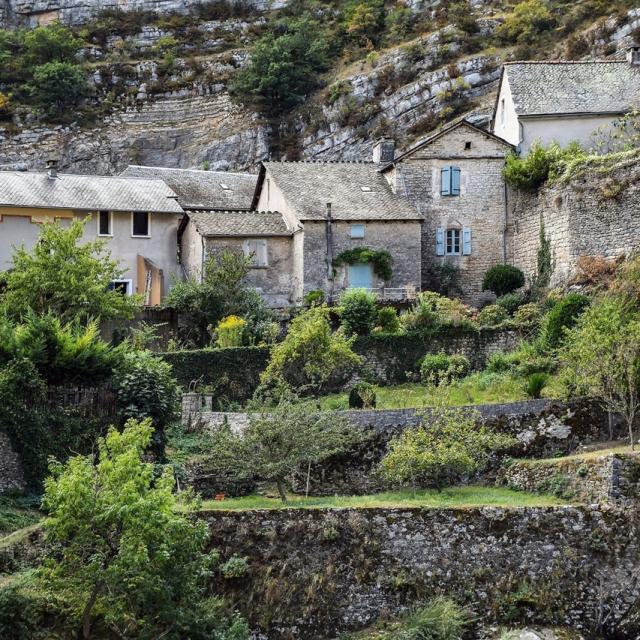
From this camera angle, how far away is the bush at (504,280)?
42.3m

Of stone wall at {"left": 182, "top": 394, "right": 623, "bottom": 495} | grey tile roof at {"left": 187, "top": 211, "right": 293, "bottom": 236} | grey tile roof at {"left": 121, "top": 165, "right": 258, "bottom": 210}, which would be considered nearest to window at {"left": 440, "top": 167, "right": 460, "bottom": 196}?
grey tile roof at {"left": 187, "top": 211, "right": 293, "bottom": 236}

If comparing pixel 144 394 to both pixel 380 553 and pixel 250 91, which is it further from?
pixel 250 91

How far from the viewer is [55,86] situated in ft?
235

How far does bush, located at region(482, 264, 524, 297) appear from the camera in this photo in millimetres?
42312

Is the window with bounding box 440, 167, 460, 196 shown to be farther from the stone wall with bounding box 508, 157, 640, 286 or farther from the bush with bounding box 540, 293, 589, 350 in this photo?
the bush with bounding box 540, 293, 589, 350

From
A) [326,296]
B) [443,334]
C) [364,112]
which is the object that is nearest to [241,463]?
[443,334]

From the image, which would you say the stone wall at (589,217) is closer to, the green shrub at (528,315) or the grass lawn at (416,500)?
the green shrub at (528,315)

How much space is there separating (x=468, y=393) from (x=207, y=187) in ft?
75.2

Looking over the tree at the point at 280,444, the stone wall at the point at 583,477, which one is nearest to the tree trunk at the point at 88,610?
the tree at the point at 280,444

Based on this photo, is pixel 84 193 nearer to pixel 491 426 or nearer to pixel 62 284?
pixel 62 284

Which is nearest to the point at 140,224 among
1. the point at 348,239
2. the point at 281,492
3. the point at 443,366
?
the point at 348,239

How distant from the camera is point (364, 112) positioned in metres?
63.1

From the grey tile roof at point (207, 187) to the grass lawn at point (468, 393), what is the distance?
56.8ft

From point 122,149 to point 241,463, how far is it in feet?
152
